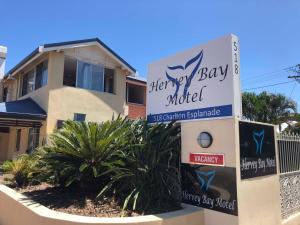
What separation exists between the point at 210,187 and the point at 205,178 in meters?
0.20

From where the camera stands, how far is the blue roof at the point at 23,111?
14.5 metres

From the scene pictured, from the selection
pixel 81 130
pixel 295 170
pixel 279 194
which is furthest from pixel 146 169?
pixel 295 170

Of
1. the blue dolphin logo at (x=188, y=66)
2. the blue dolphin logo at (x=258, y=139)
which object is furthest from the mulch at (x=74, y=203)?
the blue dolphin logo at (x=188, y=66)

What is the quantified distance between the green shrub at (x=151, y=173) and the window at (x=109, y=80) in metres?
12.5

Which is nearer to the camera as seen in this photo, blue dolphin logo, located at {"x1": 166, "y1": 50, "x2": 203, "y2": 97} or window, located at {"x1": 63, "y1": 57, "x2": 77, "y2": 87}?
blue dolphin logo, located at {"x1": 166, "y1": 50, "x2": 203, "y2": 97}

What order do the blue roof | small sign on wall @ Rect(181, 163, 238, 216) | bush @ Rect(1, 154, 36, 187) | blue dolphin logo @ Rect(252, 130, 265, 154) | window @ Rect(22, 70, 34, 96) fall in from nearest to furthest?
small sign on wall @ Rect(181, 163, 238, 216) → blue dolphin logo @ Rect(252, 130, 265, 154) → bush @ Rect(1, 154, 36, 187) → the blue roof → window @ Rect(22, 70, 34, 96)

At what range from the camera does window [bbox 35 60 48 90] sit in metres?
16.7

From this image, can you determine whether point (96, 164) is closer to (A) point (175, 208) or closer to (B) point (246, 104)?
(A) point (175, 208)

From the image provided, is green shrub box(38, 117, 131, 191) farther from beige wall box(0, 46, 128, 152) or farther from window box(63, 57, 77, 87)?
window box(63, 57, 77, 87)

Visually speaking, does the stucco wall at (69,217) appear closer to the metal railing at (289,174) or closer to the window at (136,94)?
the metal railing at (289,174)

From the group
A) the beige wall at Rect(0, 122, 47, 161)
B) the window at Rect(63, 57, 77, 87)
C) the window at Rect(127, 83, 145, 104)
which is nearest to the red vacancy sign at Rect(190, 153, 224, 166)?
the beige wall at Rect(0, 122, 47, 161)

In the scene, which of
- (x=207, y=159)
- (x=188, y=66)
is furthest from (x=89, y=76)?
(x=207, y=159)

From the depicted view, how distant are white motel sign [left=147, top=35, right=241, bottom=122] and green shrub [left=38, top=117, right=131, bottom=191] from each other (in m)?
1.08

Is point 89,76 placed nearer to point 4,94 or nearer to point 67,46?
point 67,46
